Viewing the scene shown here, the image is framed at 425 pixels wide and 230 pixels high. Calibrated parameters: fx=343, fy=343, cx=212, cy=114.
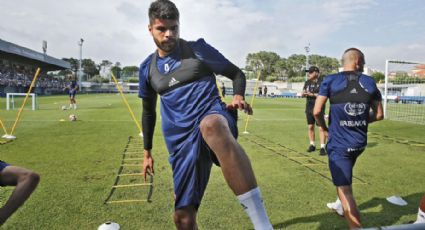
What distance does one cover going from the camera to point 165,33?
2.99m

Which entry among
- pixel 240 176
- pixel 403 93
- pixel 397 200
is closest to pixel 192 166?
pixel 240 176

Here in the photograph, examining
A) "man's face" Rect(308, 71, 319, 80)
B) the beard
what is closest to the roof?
"man's face" Rect(308, 71, 319, 80)

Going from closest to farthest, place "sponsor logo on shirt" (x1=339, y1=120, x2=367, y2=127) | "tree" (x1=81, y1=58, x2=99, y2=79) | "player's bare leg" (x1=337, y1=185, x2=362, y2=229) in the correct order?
"player's bare leg" (x1=337, y1=185, x2=362, y2=229) → "sponsor logo on shirt" (x1=339, y1=120, x2=367, y2=127) → "tree" (x1=81, y1=58, x2=99, y2=79)

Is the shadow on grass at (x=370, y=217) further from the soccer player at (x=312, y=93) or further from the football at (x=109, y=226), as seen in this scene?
the soccer player at (x=312, y=93)

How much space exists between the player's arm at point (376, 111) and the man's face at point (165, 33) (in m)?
2.80

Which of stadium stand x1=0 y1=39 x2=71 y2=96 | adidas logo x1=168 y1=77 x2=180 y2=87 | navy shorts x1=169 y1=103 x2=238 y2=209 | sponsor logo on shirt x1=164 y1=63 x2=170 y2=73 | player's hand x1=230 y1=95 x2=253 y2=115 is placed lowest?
navy shorts x1=169 y1=103 x2=238 y2=209

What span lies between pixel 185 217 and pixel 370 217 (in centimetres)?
333

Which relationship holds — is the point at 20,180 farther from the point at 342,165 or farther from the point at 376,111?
the point at 376,111

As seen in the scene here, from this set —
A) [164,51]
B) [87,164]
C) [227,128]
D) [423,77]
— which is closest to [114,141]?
[87,164]

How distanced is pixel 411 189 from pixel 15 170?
21.7 feet

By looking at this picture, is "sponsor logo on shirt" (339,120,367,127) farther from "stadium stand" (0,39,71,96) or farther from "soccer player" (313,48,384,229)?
"stadium stand" (0,39,71,96)

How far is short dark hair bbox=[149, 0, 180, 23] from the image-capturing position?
9.56 ft

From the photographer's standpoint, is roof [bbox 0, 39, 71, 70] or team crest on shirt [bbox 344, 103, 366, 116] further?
roof [bbox 0, 39, 71, 70]

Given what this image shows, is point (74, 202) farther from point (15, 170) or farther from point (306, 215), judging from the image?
point (306, 215)
